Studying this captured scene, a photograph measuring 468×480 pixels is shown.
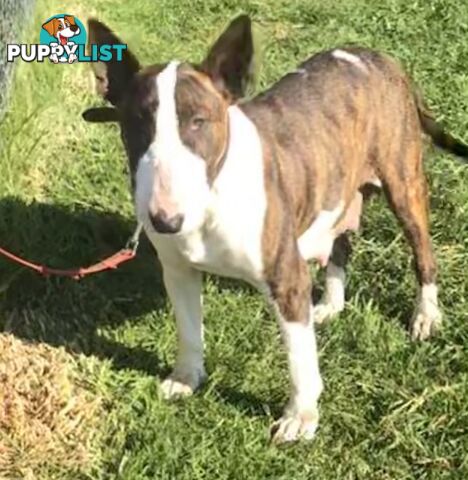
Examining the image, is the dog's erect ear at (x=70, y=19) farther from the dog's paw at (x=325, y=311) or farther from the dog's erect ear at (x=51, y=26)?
the dog's paw at (x=325, y=311)

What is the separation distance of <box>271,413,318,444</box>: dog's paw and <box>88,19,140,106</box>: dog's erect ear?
1.27 metres

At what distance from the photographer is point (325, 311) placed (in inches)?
184

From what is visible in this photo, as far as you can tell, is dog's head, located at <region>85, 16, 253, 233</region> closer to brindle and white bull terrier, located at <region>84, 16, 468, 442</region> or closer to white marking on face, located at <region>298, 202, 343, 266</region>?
brindle and white bull terrier, located at <region>84, 16, 468, 442</region>

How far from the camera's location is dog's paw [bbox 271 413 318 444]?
4098 mm

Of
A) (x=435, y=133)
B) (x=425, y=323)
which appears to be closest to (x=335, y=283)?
(x=425, y=323)

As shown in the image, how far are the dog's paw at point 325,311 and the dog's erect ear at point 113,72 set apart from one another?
4.70ft

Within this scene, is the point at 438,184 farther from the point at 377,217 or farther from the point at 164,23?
the point at 164,23

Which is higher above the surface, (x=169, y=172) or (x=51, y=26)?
(x=169, y=172)

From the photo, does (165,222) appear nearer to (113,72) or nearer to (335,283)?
(113,72)

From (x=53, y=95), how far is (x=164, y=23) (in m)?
1.38

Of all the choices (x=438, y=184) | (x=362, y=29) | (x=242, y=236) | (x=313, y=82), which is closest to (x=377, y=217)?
(x=438, y=184)

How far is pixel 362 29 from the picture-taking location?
22.9ft

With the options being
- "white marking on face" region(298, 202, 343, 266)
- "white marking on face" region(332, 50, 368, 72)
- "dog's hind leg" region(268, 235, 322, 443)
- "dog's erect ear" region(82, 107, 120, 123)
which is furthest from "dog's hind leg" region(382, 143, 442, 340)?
"dog's erect ear" region(82, 107, 120, 123)

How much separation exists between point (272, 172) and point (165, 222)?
2.29 feet
